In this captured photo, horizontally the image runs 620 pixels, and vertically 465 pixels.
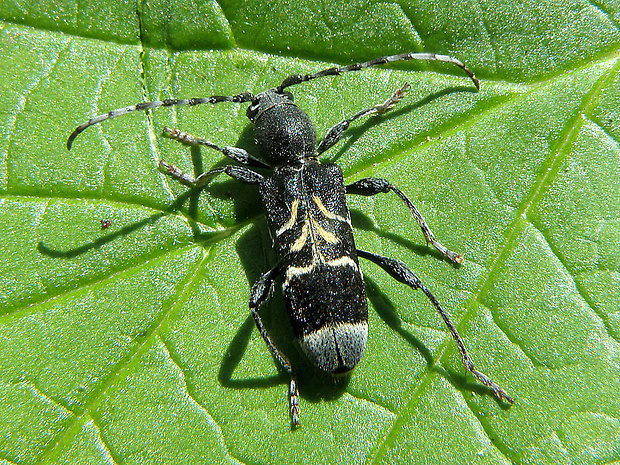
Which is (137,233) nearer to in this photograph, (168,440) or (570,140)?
(168,440)

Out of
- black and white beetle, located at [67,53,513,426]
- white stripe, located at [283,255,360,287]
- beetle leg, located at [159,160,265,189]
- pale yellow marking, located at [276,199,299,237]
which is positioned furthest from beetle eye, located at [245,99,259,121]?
white stripe, located at [283,255,360,287]

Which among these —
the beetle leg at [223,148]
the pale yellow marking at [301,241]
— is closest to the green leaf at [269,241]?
the beetle leg at [223,148]

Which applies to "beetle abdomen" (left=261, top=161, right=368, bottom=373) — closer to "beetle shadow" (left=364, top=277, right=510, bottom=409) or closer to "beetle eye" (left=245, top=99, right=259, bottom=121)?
"beetle shadow" (left=364, top=277, right=510, bottom=409)

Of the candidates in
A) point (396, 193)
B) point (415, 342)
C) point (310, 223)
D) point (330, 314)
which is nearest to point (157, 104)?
point (310, 223)

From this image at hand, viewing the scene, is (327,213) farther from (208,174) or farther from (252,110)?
(252,110)

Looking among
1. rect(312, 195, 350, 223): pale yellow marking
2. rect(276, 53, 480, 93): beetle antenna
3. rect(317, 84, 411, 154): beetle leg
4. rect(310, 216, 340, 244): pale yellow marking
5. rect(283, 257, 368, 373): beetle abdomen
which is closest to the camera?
rect(283, 257, 368, 373): beetle abdomen
